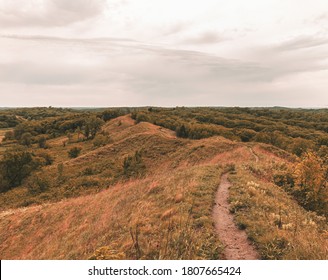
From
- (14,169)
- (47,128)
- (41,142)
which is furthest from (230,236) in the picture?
(47,128)

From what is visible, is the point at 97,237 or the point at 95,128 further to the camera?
the point at 95,128

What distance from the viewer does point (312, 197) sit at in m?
13.5

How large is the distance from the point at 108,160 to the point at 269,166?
122 ft

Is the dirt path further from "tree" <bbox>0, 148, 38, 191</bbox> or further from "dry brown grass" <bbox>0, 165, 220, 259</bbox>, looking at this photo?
"tree" <bbox>0, 148, 38, 191</bbox>

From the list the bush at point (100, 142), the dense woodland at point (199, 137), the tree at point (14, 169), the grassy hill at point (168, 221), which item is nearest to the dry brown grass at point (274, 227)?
the grassy hill at point (168, 221)

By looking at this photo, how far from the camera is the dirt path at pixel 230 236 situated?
6.60 m

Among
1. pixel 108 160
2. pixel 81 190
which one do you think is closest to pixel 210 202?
pixel 81 190

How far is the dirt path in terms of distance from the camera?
6602mm

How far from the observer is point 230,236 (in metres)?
7.62

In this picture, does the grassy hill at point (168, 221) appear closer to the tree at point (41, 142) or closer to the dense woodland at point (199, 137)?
the dense woodland at point (199, 137)

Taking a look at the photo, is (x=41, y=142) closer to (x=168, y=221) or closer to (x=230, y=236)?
(x=168, y=221)

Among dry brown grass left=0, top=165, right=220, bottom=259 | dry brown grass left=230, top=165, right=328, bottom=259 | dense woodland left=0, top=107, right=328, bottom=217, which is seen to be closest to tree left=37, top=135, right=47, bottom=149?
dense woodland left=0, top=107, right=328, bottom=217

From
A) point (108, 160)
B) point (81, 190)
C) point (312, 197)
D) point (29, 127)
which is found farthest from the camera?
point (29, 127)
